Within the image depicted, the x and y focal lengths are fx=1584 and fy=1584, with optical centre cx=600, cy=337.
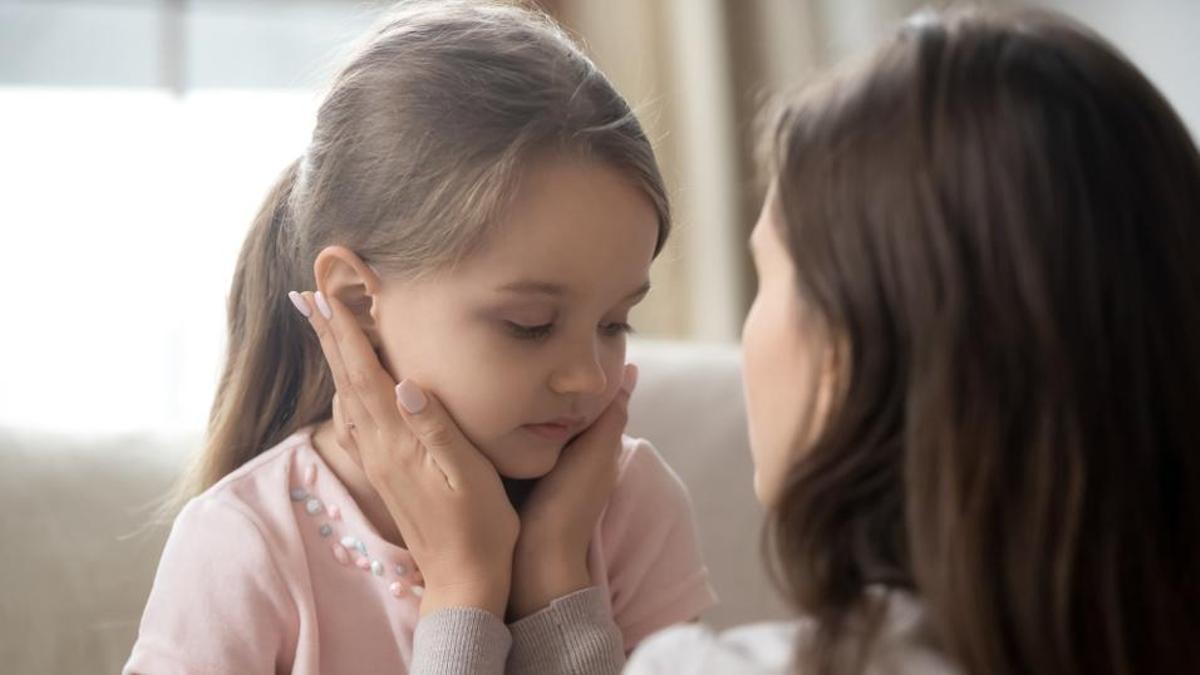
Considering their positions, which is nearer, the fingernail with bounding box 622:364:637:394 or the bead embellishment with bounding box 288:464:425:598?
the bead embellishment with bounding box 288:464:425:598

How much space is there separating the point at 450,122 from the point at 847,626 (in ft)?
2.09

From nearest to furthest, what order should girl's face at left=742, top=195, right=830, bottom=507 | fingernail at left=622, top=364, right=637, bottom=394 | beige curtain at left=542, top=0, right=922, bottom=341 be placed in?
girl's face at left=742, top=195, right=830, bottom=507
fingernail at left=622, top=364, right=637, bottom=394
beige curtain at left=542, top=0, right=922, bottom=341

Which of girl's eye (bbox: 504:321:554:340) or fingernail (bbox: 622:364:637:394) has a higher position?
girl's eye (bbox: 504:321:554:340)

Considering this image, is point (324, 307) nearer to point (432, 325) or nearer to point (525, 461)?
point (432, 325)

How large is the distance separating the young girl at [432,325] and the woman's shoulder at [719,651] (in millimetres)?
392

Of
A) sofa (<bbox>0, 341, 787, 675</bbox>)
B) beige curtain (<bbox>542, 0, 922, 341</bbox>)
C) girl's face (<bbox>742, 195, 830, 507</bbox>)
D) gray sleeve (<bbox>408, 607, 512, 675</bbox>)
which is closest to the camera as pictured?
girl's face (<bbox>742, 195, 830, 507</bbox>)

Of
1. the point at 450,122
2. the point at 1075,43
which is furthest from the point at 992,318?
the point at 450,122

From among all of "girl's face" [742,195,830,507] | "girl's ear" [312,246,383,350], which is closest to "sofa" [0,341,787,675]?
"girl's ear" [312,246,383,350]

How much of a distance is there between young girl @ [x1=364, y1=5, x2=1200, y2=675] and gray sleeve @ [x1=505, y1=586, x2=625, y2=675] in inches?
14.7

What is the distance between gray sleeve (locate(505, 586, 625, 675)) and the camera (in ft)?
4.48

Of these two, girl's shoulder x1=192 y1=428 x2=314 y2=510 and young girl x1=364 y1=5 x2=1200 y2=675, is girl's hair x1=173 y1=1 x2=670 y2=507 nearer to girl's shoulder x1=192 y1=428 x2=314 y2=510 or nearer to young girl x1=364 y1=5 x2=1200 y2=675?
girl's shoulder x1=192 y1=428 x2=314 y2=510

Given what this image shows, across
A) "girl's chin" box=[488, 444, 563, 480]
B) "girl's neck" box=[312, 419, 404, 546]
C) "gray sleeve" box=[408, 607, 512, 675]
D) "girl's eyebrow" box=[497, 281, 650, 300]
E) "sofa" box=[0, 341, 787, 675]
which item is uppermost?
"girl's eyebrow" box=[497, 281, 650, 300]

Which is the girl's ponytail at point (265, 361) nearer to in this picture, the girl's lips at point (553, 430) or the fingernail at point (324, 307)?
the fingernail at point (324, 307)

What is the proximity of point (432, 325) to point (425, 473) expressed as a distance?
0.44 feet
